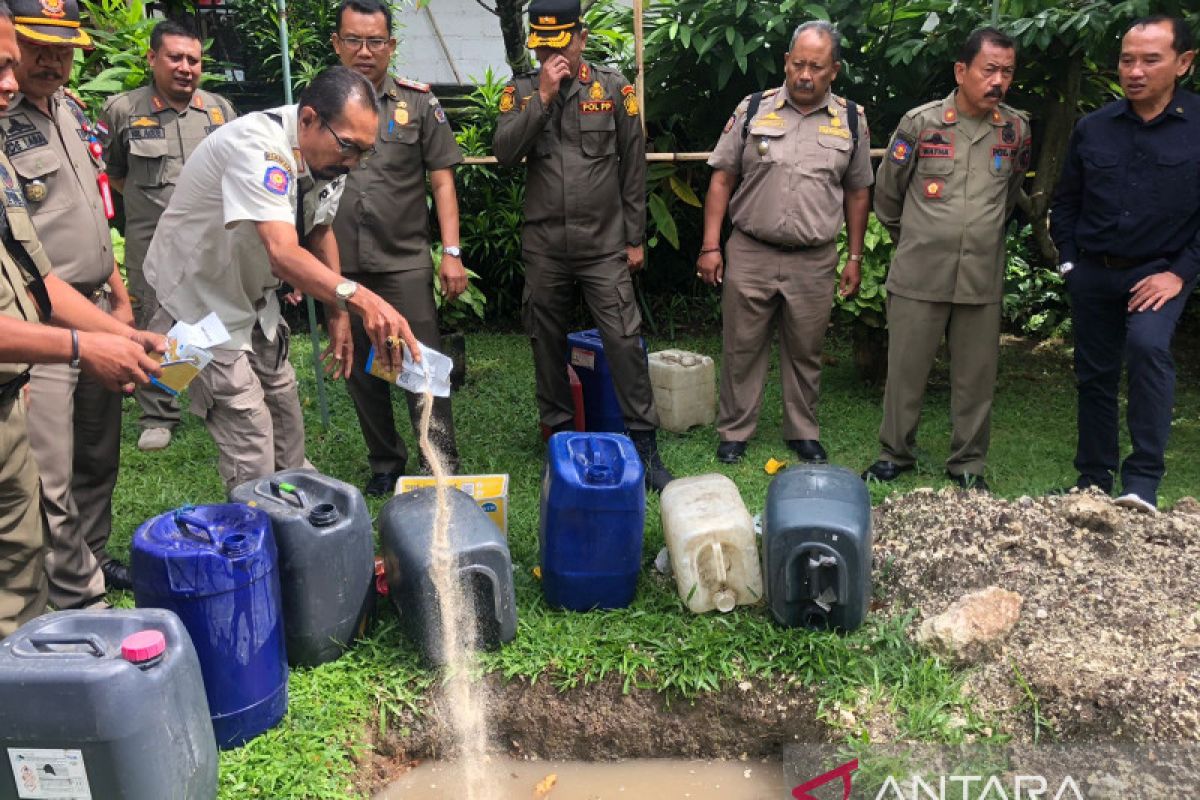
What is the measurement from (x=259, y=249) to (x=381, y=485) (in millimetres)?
1603

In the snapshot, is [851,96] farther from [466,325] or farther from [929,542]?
[929,542]

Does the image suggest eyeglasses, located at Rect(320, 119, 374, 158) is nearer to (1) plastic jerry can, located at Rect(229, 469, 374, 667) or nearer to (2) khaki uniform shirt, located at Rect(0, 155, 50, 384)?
(2) khaki uniform shirt, located at Rect(0, 155, 50, 384)

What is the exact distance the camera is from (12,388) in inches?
116

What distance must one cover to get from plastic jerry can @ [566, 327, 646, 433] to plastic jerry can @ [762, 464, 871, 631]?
1.82 m

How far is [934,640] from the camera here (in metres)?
3.48

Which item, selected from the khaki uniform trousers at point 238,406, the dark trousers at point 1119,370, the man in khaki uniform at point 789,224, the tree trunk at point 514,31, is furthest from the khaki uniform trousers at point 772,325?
the tree trunk at point 514,31

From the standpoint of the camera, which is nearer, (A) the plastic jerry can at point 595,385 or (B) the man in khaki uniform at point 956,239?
(B) the man in khaki uniform at point 956,239

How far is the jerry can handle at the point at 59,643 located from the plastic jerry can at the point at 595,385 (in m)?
3.06

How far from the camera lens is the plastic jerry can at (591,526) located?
143 inches

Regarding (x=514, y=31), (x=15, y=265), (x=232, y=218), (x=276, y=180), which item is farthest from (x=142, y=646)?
(x=514, y=31)

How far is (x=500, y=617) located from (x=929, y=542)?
1.69m

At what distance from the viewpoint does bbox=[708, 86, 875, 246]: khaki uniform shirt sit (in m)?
5.04

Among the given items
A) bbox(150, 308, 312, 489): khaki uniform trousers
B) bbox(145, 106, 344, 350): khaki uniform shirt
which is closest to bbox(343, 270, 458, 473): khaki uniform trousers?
bbox(150, 308, 312, 489): khaki uniform trousers

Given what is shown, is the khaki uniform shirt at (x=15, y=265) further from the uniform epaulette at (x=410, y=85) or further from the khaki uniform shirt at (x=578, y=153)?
the khaki uniform shirt at (x=578, y=153)
